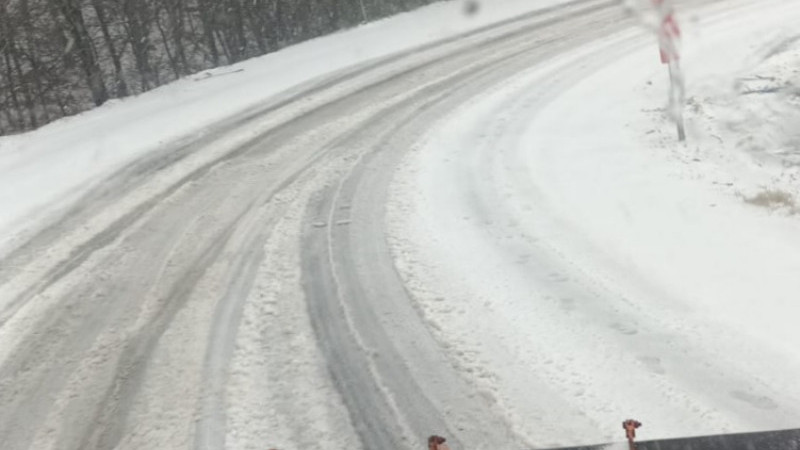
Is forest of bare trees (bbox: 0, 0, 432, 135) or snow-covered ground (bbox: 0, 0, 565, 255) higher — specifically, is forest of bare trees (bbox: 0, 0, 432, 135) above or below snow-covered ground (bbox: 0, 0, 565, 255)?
above

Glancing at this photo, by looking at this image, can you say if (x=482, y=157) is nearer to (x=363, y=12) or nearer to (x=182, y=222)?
(x=182, y=222)

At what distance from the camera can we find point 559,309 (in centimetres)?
612

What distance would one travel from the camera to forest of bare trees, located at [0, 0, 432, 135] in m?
16.8

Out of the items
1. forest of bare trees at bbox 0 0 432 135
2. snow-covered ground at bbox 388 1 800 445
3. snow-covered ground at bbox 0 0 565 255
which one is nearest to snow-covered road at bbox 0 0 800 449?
snow-covered ground at bbox 388 1 800 445

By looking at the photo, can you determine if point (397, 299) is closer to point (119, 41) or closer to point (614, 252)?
point (614, 252)

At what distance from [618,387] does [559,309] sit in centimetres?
121

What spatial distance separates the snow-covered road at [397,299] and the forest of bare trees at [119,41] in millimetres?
7130

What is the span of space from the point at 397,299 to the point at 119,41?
14.4 m

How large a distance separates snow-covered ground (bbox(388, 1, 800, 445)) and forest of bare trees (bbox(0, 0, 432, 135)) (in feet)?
31.1

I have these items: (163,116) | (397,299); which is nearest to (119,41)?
(163,116)

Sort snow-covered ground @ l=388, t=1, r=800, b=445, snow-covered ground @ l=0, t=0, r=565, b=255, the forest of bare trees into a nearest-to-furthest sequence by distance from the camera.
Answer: snow-covered ground @ l=388, t=1, r=800, b=445 < snow-covered ground @ l=0, t=0, r=565, b=255 < the forest of bare trees

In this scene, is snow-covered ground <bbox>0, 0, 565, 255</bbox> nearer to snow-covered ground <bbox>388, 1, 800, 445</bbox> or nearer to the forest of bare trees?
the forest of bare trees

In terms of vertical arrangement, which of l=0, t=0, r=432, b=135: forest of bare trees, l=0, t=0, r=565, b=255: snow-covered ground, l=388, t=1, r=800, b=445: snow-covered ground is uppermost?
l=0, t=0, r=432, b=135: forest of bare trees

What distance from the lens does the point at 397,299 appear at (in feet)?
21.4
